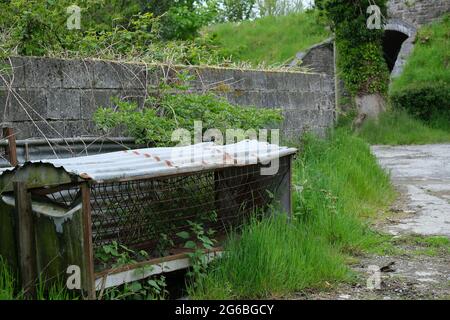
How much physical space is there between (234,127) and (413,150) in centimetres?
830

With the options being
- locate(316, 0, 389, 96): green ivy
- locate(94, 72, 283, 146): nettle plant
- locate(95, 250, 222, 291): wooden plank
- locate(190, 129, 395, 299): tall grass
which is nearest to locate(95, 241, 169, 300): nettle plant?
locate(95, 250, 222, 291): wooden plank

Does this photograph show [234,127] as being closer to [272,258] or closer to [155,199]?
[155,199]

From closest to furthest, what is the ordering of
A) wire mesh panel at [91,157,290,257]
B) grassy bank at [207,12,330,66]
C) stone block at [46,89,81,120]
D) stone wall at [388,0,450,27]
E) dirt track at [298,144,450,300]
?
dirt track at [298,144,450,300], wire mesh panel at [91,157,290,257], stone block at [46,89,81,120], stone wall at [388,0,450,27], grassy bank at [207,12,330,66]

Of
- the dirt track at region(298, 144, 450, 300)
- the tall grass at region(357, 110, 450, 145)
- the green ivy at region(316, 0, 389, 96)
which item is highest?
the green ivy at region(316, 0, 389, 96)

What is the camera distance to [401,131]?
15578 mm

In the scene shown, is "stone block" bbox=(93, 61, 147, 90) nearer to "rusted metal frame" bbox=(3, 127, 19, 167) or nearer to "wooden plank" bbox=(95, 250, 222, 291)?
"rusted metal frame" bbox=(3, 127, 19, 167)

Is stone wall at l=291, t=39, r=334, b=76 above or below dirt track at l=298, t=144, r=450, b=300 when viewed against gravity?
above

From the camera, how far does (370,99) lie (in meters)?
15.8

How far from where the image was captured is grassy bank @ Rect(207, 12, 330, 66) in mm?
23141

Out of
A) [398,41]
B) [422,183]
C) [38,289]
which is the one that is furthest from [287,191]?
[398,41]

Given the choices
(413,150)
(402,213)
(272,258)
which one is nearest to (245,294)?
(272,258)

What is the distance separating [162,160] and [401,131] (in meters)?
12.5

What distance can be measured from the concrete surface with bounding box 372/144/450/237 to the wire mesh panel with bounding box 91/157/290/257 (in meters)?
1.73

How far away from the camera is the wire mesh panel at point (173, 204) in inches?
179
